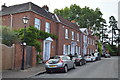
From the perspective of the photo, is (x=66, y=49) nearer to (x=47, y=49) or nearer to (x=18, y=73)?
(x=47, y=49)

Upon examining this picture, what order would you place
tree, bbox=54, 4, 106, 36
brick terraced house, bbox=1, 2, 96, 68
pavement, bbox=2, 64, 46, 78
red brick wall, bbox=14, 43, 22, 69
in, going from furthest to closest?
tree, bbox=54, 4, 106, 36, brick terraced house, bbox=1, 2, 96, 68, red brick wall, bbox=14, 43, 22, 69, pavement, bbox=2, 64, 46, 78

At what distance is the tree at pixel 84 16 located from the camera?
49.9 metres

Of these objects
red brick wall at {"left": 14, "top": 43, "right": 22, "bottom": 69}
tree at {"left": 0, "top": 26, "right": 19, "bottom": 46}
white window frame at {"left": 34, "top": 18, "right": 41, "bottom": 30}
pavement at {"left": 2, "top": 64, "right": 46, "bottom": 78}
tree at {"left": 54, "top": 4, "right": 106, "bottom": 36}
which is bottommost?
pavement at {"left": 2, "top": 64, "right": 46, "bottom": 78}

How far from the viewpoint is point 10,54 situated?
488 inches

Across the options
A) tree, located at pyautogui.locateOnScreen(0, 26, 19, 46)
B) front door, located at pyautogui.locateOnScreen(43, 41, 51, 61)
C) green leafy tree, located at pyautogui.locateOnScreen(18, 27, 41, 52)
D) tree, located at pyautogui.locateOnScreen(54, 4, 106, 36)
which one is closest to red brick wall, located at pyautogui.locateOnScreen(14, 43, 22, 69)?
tree, located at pyautogui.locateOnScreen(0, 26, 19, 46)

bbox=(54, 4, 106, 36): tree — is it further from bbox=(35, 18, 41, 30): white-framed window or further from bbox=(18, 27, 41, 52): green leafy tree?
bbox=(18, 27, 41, 52): green leafy tree

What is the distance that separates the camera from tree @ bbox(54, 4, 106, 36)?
49.9m

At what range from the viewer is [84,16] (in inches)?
1953

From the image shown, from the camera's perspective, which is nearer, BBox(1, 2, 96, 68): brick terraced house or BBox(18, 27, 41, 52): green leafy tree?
BBox(18, 27, 41, 52): green leafy tree

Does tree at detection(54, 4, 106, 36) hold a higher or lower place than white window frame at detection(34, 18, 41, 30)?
higher

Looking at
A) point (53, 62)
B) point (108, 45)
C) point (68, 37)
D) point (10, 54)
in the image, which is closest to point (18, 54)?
point (10, 54)

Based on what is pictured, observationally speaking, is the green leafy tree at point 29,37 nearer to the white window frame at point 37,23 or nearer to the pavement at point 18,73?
the white window frame at point 37,23

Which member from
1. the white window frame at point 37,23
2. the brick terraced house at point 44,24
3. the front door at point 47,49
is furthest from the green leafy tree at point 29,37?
the front door at point 47,49

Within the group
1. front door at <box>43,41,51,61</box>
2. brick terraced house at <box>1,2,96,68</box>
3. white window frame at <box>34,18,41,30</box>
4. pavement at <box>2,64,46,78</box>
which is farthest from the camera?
front door at <box>43,41,51,61</box>
